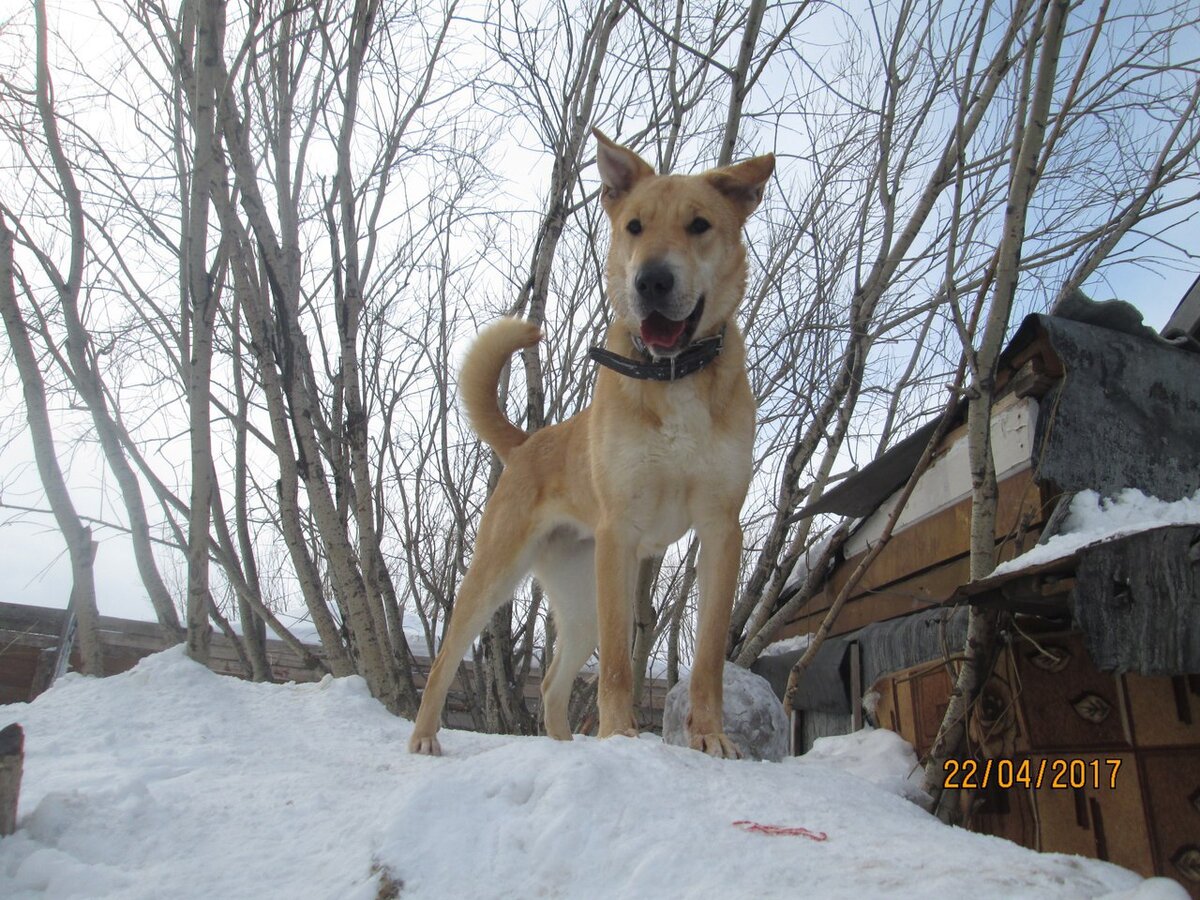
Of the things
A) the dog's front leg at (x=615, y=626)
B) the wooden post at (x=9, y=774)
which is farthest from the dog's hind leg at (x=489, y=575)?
the wooden post at (x=9, y=774)

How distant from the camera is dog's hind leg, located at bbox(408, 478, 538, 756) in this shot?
3.54 meters

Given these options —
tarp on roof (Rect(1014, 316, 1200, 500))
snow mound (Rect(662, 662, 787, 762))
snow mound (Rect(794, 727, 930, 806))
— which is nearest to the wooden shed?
tarp on roof (Rect(1014, 316, 1200, 500))

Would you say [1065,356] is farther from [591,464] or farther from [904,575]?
[904,575]

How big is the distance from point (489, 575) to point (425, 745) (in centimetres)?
84

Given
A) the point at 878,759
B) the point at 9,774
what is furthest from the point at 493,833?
the point at 878,759

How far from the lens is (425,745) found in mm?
3061

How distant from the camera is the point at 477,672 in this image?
6.37 meters

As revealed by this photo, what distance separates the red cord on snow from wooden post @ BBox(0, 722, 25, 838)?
1617 millimetres

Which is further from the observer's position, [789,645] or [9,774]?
[789,645]

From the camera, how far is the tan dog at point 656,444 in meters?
3.04

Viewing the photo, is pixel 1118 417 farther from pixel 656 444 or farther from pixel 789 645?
pixel 789 645

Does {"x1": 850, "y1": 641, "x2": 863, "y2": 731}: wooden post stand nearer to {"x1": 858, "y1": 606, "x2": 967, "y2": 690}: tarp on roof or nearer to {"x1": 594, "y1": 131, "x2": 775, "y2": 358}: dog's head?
{"x1": 858, "y1": 606, "x2": 967, "y2": 690}: tarp on roof

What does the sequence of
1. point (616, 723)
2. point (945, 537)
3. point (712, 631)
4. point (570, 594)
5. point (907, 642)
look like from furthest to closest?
point (945, 537)
point (907, 642)
point (570, 594)
point (712, 631)
point (616, 723)

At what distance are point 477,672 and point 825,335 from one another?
3.78 metres
